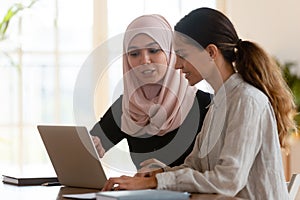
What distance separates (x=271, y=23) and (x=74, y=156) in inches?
148

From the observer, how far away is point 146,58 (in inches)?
108

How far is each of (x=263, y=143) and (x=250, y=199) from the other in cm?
18

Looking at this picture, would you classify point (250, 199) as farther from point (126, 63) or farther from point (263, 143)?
point (126, 63)

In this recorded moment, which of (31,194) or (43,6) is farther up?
(43,6)

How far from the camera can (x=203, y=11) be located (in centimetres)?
221

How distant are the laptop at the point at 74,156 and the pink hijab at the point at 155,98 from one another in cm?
46

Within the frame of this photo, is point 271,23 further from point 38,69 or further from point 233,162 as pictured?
point 233,162

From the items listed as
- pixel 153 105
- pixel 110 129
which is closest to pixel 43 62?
Answer: pixel 110 129

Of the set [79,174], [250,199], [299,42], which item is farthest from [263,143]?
[299,42]

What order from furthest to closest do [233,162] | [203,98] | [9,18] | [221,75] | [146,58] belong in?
[9,18]
[203,98]
[146,58]
[221,75]
[233,162]

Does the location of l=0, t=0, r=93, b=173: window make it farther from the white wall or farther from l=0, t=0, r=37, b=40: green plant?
the white wall

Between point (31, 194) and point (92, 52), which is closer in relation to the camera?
point (31, 194)

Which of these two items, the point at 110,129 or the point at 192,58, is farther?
the point at 110,129

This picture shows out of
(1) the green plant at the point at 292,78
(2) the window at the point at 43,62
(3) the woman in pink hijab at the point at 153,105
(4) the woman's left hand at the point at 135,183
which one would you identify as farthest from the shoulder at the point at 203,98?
(2) the window at the point at 43,62
